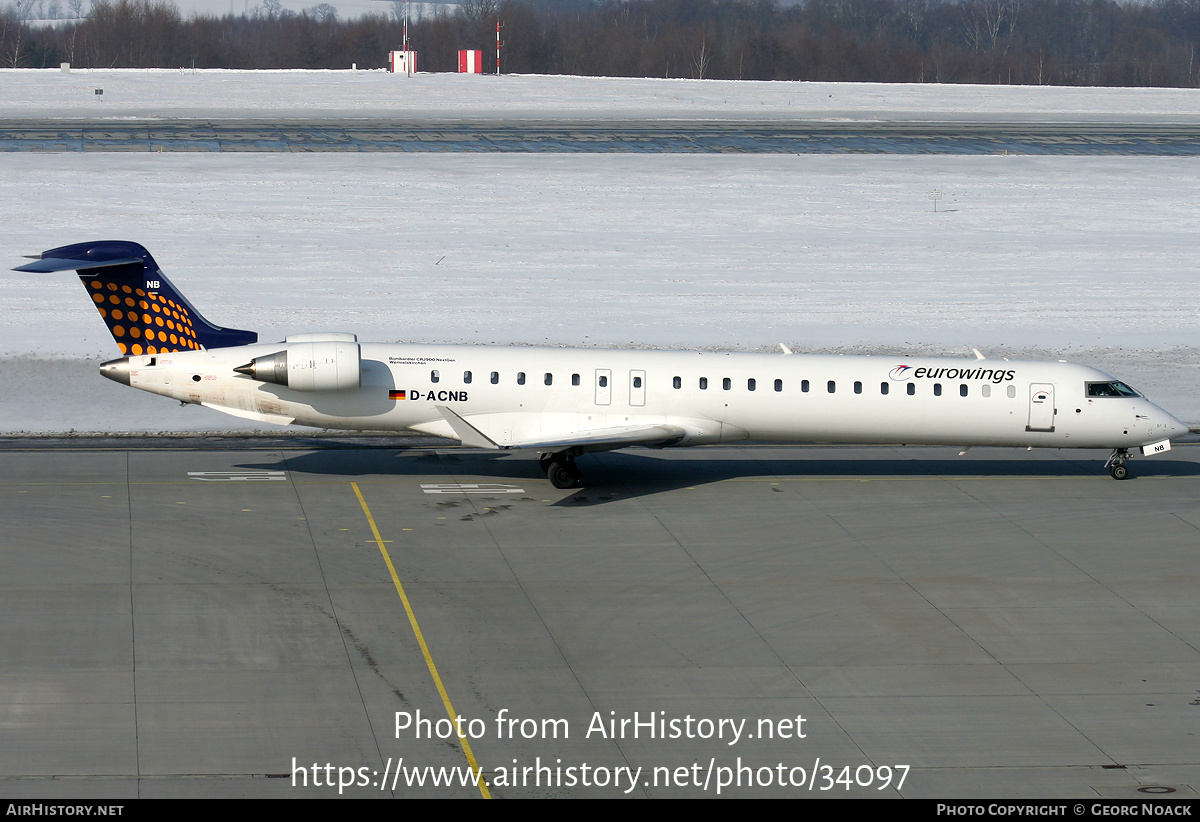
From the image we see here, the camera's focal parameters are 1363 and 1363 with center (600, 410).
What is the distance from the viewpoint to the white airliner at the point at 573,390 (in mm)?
26266

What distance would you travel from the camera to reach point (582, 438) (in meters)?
26.2

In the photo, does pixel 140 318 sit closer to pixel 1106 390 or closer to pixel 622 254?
pixel 1106 390

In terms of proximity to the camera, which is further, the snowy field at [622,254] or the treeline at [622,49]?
the treeline at [622,49]

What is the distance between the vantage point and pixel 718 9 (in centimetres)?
16275

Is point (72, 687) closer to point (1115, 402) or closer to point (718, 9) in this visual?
point (1115, 402)

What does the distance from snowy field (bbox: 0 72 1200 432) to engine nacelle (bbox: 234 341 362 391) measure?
267 inches

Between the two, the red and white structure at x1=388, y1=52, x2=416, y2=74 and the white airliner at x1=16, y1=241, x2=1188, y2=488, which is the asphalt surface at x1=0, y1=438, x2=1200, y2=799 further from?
the red and white structure at x1=388, y1=52, x2=416, y2=74

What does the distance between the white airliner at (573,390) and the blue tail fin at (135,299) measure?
27mm

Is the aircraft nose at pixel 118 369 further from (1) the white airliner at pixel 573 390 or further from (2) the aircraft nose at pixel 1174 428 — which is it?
(2) the aircraft nose at pixel 1174 428

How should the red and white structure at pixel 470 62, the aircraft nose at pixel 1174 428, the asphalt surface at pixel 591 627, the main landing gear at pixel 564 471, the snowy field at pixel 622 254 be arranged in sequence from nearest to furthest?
1. the asphalt surface at pixel 591 627
2. the main landing gear at pixel 564 471
3. the aircraft nose at pixel 1174 428
4. the snowy field at pixel 622 254
5. the red and white structure at pixel 470 62

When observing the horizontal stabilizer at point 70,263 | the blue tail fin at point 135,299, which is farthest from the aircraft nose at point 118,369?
the horizontal stabilizer at point 70,263

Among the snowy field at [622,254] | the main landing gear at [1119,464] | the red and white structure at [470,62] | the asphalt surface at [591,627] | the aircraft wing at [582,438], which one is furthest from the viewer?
the red and white structure at [470,62]

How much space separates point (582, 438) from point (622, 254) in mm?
21886

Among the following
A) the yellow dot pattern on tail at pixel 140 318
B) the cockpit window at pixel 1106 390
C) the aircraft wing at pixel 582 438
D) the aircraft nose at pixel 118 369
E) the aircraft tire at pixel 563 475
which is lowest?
the aircraft tire at pixel 563 475
